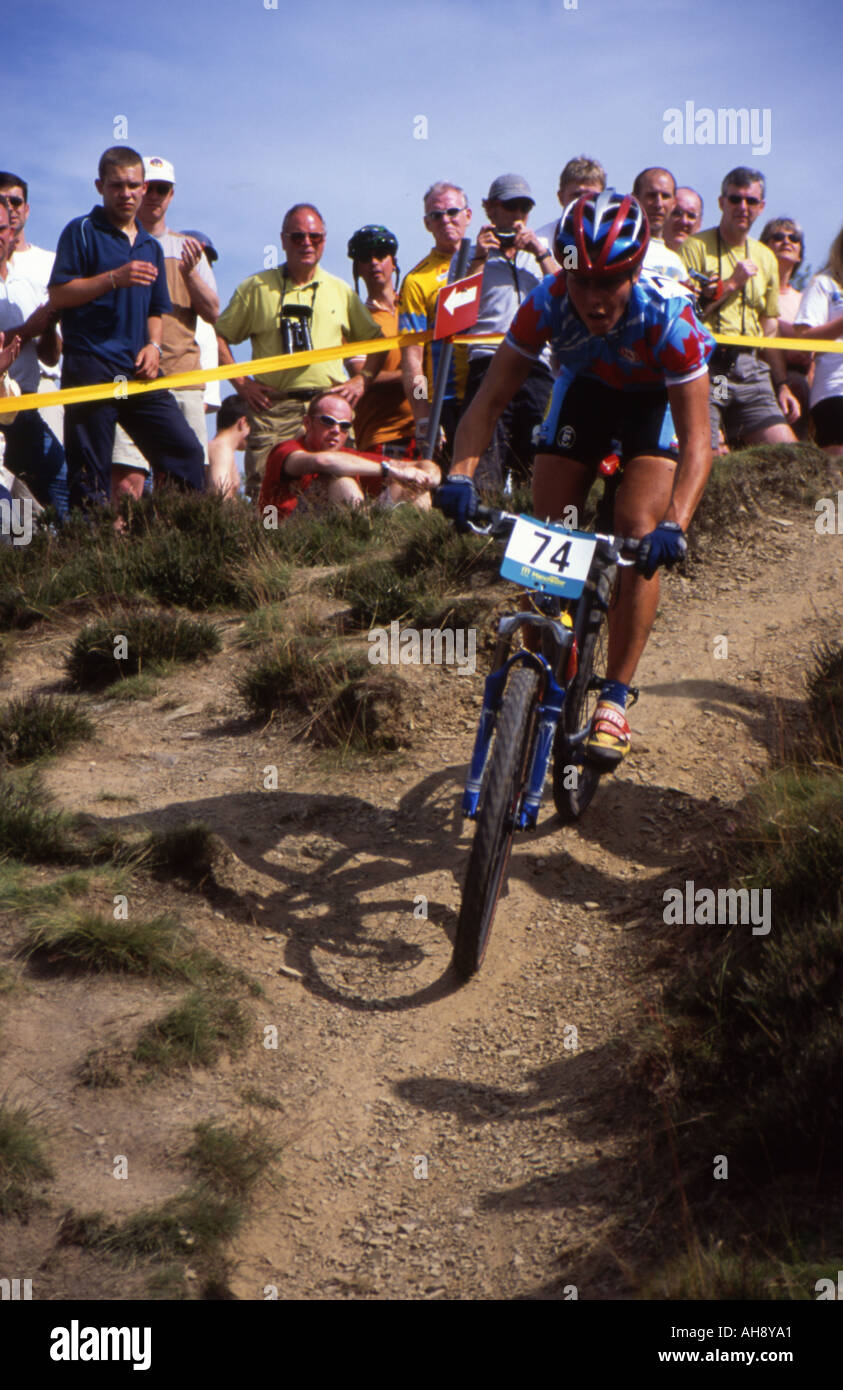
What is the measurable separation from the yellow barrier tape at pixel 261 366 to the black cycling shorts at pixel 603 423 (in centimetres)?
347

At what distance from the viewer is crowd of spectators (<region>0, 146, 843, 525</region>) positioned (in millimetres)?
8117

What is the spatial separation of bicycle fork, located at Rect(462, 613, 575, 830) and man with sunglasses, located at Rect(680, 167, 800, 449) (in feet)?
16.3

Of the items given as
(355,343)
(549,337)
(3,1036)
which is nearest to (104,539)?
(355,343)

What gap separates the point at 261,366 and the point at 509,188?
6.89 ft

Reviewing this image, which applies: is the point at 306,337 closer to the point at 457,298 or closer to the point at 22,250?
the point at 457,298

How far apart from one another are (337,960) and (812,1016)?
199 cm

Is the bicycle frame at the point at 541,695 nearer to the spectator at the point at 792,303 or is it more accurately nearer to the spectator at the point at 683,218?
the spectator at the point at 683,218

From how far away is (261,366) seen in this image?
882 centimetres

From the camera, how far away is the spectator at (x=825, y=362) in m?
9.47

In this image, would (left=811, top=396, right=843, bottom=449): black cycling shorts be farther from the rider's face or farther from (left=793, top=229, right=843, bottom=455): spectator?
the rider's face

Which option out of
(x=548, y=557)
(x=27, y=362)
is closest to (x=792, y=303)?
(x=27, y=362)

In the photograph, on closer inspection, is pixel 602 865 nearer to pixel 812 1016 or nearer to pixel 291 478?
pixel 812 1016

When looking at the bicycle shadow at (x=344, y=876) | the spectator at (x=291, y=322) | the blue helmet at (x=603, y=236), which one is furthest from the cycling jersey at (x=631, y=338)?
the spectator at (x=291, y=322)
